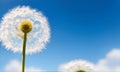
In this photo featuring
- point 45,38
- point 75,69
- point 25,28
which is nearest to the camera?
point 25,28

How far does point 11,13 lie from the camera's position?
3703 mm

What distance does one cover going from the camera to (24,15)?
12.7 feet

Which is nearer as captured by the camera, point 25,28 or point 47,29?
point 25,28

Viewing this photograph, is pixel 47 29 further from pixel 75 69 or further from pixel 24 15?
pixel 75 69

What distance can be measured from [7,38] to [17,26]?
55 cm

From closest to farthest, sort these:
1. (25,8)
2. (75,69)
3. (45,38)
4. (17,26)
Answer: (75,69)
(17,26)
(45,38)
(25,8)

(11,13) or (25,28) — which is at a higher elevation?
(11,13)

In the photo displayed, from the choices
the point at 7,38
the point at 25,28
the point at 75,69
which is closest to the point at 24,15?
the point at 7,38

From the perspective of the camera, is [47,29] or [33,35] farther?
[47,29]

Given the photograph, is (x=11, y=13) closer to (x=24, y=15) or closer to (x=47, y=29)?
(x=24, y=15)

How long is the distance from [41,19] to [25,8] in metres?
0.38

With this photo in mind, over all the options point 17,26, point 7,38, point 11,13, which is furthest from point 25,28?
point 7,38

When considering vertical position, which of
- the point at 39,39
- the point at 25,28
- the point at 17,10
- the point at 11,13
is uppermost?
the point at 17,10

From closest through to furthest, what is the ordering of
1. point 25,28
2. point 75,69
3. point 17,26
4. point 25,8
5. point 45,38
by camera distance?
point 25,28, point 75,69, point 17,26, point 45,38, point 25,8
